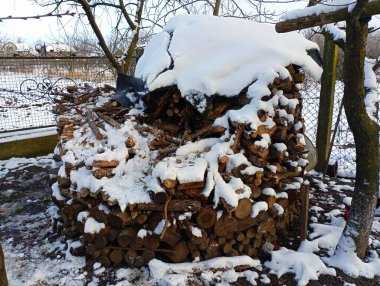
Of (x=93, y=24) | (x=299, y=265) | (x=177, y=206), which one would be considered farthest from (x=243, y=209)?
(x=93, y=24)

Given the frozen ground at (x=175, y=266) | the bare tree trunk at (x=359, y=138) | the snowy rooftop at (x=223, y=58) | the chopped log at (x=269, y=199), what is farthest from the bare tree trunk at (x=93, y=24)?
the bare tree trunk at (x=359, y=138)

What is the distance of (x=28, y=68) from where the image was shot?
5.91m

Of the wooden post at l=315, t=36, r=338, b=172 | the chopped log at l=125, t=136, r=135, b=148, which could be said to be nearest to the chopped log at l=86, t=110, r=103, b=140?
the chopped log at l=125, t=136, r=135, b=148

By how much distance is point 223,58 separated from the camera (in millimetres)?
3096

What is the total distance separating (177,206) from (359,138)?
4.74 ft

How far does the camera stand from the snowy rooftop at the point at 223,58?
116 inches

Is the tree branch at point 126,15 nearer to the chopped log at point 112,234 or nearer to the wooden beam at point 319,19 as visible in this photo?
the wooden beam at point 319,19

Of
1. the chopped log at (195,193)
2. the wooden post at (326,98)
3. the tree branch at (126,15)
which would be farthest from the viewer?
the tree branch at (126,15)

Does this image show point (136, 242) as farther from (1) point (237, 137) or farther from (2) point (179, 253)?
(1) point (237, 137)

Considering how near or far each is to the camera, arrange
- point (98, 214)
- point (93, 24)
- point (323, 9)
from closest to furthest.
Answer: point (323, 9), point (98, 214), point (93, 24)

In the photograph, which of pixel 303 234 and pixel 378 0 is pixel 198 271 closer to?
pixel 303 234

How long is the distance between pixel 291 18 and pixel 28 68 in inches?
194

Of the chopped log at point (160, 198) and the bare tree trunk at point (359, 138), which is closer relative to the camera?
the bare tree trunk at point (359, 138)

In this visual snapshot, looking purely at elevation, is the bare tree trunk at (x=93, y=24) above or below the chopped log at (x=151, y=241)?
above
